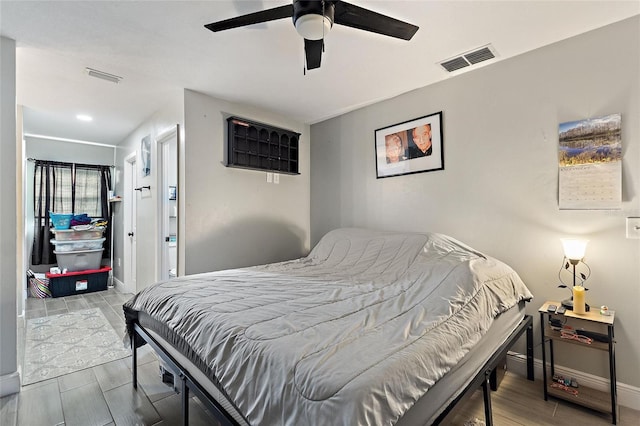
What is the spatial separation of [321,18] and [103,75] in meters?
2.32

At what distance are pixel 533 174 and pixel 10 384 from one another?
3982 millimetres

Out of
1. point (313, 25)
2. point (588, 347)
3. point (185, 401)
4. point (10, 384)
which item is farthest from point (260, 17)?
point (10, 384)

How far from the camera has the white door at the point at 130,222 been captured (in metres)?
4.46

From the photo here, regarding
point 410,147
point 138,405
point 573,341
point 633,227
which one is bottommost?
point 138,405

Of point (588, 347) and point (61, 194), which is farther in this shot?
point (61, 194)

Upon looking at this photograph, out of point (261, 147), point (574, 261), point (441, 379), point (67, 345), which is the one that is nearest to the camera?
point (441, 379)

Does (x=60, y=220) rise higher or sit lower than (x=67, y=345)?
higher

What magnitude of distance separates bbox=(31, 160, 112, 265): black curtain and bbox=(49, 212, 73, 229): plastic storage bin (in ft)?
0.82

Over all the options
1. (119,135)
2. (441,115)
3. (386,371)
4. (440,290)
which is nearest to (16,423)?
(386,371)

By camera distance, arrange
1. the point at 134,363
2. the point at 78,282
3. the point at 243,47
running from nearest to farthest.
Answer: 1. the point at 134,363
2. the point at 243,47
3. the point at 78,282

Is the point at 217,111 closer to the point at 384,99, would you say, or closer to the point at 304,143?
the point at 304,143

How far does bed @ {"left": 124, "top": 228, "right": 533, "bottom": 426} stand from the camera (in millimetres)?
926

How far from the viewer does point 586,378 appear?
203 cm

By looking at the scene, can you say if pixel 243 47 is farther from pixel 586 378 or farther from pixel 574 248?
pixel 586 378
